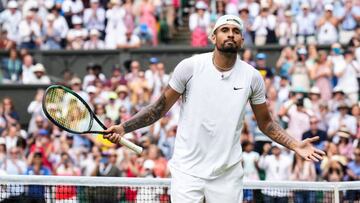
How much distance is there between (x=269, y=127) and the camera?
888 centimetres

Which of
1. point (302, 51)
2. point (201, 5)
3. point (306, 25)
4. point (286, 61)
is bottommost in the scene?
point (286, 61)

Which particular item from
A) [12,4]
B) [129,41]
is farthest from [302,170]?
Answer: [12,4]

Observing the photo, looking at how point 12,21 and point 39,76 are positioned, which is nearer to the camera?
point 39,76

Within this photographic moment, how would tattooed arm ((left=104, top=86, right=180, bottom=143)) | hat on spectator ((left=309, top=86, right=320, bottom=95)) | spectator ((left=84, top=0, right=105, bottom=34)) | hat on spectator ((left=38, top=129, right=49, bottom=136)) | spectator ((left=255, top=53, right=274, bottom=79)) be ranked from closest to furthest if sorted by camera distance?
tattooed arm ((left=104, top=86, right=180, bottom=143))
hat on spectator ((left=38, top=129, right=49, bottom=136))
hat on spectator ((left=309, top=86, right=320, bottom=95))
spectator ((left=255, top=53, right=274, bottom=79))
spectator ((left=84, top=0, right=105, bottom=34))

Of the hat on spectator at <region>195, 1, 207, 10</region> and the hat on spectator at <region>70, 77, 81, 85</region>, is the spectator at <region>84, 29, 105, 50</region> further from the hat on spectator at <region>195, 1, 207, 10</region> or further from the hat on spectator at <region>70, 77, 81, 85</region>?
the hat on spectator at <region>195, 1, 207, 10</region>

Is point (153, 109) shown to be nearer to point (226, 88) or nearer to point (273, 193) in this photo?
point (226, 88)

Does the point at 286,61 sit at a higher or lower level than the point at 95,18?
lower

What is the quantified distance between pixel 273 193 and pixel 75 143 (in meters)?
7.34

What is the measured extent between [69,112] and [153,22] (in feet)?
45.4

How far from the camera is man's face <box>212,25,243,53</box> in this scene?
27.7 feet

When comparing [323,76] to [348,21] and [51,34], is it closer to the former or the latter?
[348,21]

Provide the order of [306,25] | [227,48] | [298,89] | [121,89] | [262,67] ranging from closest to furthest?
1. [227,48]
2. [298,89]
3. [121,89]
4. [262,67]
5. [306,25]

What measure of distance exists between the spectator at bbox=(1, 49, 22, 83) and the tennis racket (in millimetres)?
13179

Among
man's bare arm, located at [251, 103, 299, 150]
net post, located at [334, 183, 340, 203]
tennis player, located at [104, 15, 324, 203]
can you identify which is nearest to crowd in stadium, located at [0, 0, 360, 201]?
net post, located at [334, 183, 340, 203]
